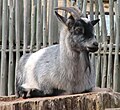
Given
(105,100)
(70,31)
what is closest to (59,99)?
(105,100)

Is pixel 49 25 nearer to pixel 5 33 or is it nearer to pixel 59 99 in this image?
pixel 5 33

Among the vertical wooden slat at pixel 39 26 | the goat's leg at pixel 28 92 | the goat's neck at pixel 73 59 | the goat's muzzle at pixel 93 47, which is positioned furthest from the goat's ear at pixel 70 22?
the vertical wooden slat at pixel 39 26

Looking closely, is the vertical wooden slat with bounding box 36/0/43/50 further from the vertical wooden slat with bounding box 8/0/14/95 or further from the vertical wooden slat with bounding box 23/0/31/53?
the vertical wooden slat with bounding box 8/0/14/95

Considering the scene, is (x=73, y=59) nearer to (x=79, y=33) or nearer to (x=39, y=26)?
(x=79, y=33)

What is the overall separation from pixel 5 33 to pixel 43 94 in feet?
8.81

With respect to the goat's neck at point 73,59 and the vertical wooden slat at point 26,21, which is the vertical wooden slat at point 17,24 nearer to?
the vertical wooden slat at point 26,21

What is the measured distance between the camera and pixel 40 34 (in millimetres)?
6609

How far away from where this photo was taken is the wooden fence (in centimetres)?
630

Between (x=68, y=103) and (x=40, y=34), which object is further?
(x=40, y=34)

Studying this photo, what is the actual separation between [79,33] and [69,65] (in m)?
0.38

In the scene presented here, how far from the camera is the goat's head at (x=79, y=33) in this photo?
4070 mm

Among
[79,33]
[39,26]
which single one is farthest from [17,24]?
[79,33]

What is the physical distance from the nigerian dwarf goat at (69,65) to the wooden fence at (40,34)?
1797 mm

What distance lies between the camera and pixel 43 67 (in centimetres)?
452
